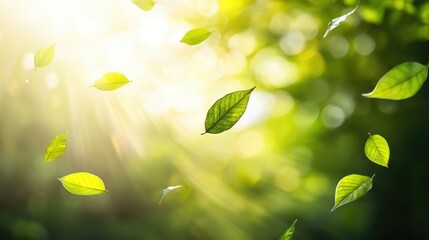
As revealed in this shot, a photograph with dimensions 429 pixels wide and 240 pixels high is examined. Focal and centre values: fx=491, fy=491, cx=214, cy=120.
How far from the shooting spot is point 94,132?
8.45ft

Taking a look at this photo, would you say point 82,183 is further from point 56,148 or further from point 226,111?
point 226,111

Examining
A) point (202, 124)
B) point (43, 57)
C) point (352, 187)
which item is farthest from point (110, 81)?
point (202, 124)

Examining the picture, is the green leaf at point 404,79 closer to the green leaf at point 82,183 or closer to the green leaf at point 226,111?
the green leaf at point 226,111

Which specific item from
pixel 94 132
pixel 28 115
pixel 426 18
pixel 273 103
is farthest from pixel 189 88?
pixel 426 18

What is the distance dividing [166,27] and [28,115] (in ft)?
3.56

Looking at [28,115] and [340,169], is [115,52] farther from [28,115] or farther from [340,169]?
[340,169]

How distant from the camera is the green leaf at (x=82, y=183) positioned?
46 centimetres

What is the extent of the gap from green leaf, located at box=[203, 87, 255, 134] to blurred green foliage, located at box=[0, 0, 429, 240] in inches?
63.0

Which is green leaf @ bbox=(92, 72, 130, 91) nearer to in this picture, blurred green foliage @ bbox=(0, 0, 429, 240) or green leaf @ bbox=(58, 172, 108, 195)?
green leaf @ bbox=(58, 172, 108, 195)

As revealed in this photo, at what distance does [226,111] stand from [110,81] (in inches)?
5.6

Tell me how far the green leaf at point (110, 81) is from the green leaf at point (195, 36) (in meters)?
0.08

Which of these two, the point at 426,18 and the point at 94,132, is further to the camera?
the point at 94,132

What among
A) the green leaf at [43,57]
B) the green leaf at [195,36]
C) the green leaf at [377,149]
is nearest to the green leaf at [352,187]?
the green leaf at [377,149]

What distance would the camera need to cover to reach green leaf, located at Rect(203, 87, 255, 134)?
1.31 feet
